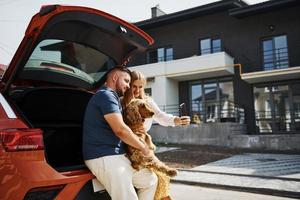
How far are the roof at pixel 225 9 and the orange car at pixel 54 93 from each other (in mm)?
15252

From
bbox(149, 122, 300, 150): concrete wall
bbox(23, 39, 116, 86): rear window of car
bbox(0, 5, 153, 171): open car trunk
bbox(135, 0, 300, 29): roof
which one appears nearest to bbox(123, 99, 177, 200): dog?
bbox(0, 5, 153, 171): open car trunk

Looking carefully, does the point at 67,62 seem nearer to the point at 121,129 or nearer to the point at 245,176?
the point at 121,129

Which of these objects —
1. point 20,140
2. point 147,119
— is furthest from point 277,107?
point 20,140

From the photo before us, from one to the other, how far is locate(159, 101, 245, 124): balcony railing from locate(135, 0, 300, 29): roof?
17.6 ft

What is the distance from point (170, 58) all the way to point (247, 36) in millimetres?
5170

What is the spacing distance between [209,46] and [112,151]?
1747 centimetres

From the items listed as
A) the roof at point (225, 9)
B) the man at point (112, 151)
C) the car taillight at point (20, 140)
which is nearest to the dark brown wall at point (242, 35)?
the roof at point (225, 9)

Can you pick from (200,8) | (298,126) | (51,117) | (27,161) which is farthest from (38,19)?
(200,8)

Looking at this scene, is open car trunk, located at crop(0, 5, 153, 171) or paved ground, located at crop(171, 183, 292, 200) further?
paved ground, located at crop(171, 183, 292, 200)

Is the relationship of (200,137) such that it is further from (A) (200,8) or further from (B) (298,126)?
(A) (200,8)

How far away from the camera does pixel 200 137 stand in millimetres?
15203

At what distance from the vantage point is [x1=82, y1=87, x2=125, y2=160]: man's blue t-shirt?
2211 millimetres

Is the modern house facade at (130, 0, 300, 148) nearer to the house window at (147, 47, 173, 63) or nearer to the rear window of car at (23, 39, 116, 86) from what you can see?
the house window at (147, 47, 173, 63)

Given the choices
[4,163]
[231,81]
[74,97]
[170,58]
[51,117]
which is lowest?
[4,163]
